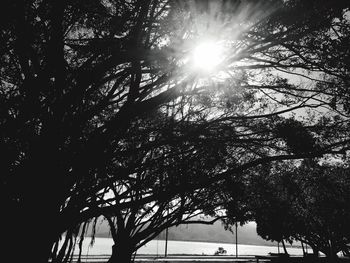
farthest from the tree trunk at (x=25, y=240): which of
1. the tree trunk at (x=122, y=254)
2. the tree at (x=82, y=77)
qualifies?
the tree trunk at (x=122, y=254)

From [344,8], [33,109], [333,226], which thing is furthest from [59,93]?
[333,226]

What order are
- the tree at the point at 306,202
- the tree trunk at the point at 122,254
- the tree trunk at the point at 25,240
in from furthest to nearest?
the tree at the point at 306,202
the tree trunk at the point at 122,254
the tree trunk at the point at 25,240

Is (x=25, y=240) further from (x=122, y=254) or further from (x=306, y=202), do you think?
(x=306, y=202)

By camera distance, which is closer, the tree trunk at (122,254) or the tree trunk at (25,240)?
the tree trunk at (25,240)

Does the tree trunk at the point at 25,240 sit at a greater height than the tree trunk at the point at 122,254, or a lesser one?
greater

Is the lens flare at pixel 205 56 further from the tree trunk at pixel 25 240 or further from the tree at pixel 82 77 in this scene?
the tree trunk at pixel 25 240

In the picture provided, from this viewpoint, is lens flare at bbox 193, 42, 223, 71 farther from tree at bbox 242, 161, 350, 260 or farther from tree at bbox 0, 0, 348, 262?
tree at bbox 242, 161, 350, 260

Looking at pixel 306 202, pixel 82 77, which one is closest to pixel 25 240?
pixel 82 77

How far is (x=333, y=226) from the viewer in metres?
22.3

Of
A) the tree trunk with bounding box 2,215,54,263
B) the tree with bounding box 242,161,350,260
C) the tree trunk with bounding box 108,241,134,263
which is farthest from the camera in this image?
the tree with bounding box 242,161,350,260

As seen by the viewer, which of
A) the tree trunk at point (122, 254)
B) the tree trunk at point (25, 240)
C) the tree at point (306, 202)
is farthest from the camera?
the tree at point (306, 202)

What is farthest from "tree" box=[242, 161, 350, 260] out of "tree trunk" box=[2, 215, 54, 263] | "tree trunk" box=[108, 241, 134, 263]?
"tree trunk" box=[2, 215, 54, 263]

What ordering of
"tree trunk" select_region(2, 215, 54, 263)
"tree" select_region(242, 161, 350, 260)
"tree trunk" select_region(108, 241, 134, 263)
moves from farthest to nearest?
"tree" select_region(242, 161, 350, 260) < "tree trunk" select_region(108, 241, 134, 263) < "tree trunk" select_region(2, 215, 54, 263)

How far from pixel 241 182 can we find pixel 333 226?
49.2ft
